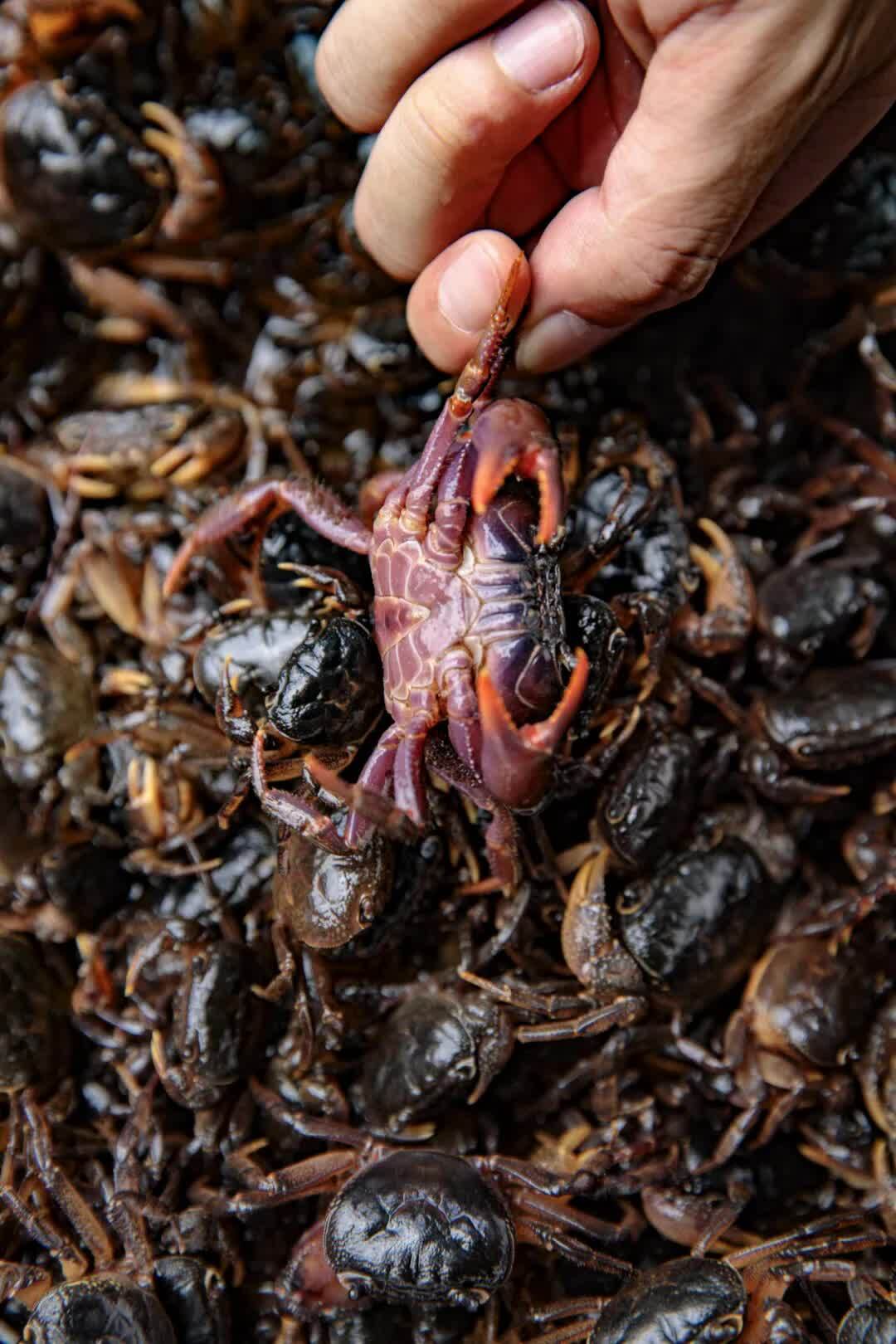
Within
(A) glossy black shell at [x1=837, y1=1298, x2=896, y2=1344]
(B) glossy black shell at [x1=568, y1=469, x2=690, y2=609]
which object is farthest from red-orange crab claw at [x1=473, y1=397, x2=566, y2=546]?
(A) glossy black shell at [x1=837, y1=1298, x2=896, y2=1344]

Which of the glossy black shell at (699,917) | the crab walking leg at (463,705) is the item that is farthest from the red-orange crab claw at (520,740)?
the glossy black shell at (699,917)

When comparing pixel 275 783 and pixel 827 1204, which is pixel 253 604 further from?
pixel 827 1204

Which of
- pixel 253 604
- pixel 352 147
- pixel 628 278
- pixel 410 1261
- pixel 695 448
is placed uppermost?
pixel 352 147

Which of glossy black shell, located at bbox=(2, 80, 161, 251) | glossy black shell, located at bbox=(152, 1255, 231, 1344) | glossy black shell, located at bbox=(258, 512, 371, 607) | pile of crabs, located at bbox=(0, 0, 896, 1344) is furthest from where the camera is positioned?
glossy black shell, located at bbox=(2, 80, 161, 251)

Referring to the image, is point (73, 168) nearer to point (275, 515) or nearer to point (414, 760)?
point (275, 515)

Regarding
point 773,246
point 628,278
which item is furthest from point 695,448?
point 628,278

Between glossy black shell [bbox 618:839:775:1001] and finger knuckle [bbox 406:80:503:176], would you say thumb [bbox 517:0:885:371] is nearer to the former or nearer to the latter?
finger knuckle [bbox 406:80:503:176]

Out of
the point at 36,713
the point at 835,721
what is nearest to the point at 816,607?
the point at 835,721

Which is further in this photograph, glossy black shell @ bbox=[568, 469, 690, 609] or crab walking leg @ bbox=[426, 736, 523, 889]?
glossy black shell @ bbox=[568, 469, 690, 609]
